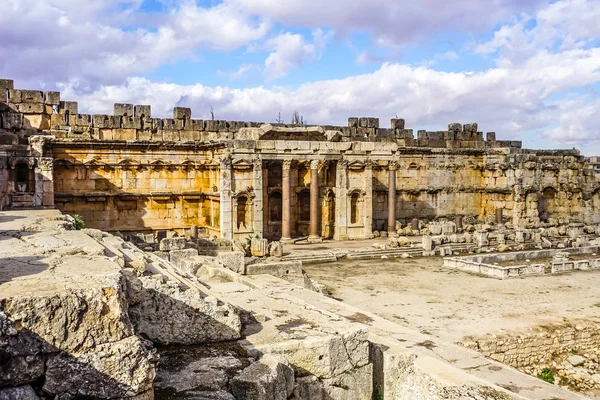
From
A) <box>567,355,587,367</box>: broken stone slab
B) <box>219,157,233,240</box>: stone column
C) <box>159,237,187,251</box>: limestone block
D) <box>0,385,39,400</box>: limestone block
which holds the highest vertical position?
<box>219,157,233,240</box>: stone column

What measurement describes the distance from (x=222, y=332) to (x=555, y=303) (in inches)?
441

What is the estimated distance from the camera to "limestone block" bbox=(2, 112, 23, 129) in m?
24.9

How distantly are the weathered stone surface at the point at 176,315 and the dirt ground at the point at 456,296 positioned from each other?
6329 mm

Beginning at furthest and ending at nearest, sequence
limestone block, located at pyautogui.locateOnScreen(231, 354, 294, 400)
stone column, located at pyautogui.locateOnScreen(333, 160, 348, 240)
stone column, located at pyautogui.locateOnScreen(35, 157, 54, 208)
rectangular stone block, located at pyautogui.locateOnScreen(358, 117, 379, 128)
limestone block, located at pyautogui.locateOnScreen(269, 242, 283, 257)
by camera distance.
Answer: rectangular stone block, located at pyautogui.locateOnScreen(358, 117, 379, 128), stone column, located at pyautogui.locateOnScreen(333, 160, 348, 240), limestone block, located at pyautogui.locateOnScreen(269, 242, 283, 257), stone column, located at pyautogui.locateOnScreen(35, 157, 54, 208), limestone block, located at pyautogui.locateOnScreen(231, 354, 294, 400)

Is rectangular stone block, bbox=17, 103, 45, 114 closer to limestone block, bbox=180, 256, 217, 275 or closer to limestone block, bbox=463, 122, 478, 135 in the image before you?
limestone block, bbox=180, 256, 217, 275

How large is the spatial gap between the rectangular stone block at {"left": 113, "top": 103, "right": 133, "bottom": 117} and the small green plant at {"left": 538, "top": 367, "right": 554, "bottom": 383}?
2099 cm

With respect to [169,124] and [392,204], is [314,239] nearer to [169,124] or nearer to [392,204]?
[392,204]

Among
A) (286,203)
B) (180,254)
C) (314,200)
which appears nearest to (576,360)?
(180,254)

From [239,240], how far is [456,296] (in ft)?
32.3

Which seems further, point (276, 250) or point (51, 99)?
point (51, 99)

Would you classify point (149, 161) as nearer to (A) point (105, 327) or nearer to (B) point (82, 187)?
(B) point (82, 187)

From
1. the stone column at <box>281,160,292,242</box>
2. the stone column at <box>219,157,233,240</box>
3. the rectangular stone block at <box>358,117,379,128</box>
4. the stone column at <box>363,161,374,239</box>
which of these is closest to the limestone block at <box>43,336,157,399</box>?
the stone column at <box>219,157,233,240</box>

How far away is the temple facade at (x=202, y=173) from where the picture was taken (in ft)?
80.9

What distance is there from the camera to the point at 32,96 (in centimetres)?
2556
